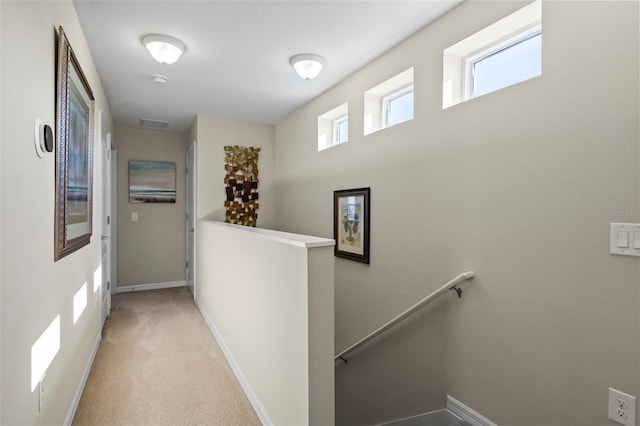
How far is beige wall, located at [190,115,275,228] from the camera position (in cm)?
423

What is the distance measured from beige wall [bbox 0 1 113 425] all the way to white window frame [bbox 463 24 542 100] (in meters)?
2.23

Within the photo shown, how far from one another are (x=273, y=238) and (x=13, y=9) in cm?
129

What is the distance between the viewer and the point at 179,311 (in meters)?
4.02

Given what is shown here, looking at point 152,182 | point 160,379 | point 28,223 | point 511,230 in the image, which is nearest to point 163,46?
point 28,223

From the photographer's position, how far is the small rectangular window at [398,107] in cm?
271

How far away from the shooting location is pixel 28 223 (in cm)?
124

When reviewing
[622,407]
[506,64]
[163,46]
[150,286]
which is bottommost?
[150,286]

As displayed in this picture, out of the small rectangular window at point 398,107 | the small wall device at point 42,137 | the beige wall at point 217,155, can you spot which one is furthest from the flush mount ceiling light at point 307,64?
the beige wall at point 217,155

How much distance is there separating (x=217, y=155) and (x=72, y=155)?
8.16 feet

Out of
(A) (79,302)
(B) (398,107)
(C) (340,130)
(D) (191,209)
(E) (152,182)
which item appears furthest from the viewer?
(E) (152,182)

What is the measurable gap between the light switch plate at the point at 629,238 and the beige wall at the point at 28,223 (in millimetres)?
2167

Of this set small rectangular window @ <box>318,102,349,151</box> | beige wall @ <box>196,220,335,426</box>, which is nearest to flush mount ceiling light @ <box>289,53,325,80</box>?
small rectangular window @ <box>318,102,349,151</box>

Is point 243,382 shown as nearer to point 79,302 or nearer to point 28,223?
point 79,302

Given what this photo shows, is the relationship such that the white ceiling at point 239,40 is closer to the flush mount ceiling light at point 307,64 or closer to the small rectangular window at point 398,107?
the flush mount ceiling light at point 307,64
